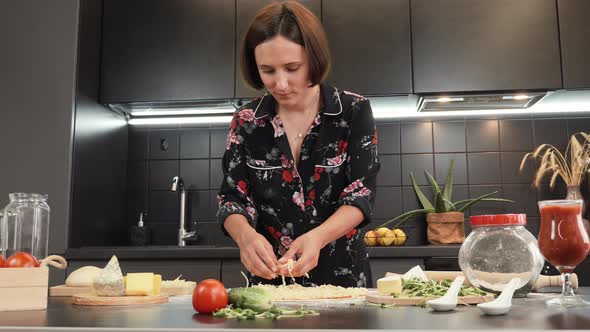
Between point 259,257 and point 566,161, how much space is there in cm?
236

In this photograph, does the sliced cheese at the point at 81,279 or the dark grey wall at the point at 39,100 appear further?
the dark grey wall at the point at 39,100

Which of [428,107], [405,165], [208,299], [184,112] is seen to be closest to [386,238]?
[405,165]

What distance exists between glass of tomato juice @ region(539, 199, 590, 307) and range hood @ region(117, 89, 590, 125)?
1.84 metres

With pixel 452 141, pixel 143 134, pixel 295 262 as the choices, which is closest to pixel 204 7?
pixel 143 134

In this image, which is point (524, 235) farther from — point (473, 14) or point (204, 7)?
point (204, 7)

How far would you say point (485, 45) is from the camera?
2928 mm

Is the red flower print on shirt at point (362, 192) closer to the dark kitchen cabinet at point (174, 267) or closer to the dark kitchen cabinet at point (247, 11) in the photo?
the dark kitchen cabinet at point (174, 267)

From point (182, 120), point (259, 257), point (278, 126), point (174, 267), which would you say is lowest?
point (174, 267)

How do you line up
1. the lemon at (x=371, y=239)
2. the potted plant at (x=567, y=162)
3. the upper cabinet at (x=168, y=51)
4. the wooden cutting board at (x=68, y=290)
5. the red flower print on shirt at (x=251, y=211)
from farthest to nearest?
1. the upper cabinet at (x=168, y=51)
2. the potted plant at (x=567, y=162)
3. the lemon at (x=371, y=239)
4. the red flower print on shirt at (x=251, y=211)
5. the wooden cutting board at (x=68, y=290)

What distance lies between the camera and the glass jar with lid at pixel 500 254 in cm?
120

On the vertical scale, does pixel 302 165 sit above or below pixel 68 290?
above

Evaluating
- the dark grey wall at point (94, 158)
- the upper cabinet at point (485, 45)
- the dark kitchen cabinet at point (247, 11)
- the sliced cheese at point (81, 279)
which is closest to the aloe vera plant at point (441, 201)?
the upper cabinet at point (485, 45)

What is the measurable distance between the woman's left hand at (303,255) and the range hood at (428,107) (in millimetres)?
1738

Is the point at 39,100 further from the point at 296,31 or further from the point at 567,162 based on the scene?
the point at 567,162
